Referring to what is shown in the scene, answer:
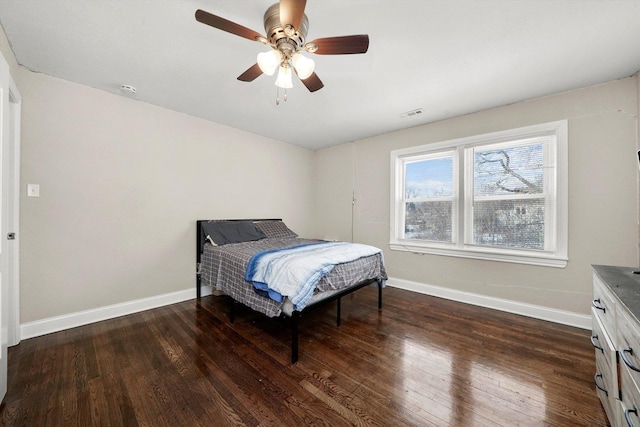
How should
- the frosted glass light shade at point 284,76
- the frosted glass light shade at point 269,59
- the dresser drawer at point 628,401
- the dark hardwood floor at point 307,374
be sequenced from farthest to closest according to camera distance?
the frosted glass light shade at point 284,76 < the frosted glass light shade at point 269,59 < the dark hardwood floor at point 307,374 < the dresser drawer at point 628,401

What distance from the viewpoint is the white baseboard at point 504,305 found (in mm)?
2441

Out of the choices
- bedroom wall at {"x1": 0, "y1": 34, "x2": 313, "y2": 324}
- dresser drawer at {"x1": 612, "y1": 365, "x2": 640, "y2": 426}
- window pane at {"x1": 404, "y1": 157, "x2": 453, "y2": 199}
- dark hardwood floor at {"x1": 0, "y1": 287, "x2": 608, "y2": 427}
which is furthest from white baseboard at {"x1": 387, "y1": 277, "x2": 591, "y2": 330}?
bedroom wall at {"x1": 0, "y1": 34, "x2": 313, "y2": 324}

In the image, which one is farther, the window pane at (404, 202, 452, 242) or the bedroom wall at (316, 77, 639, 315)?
the window pane at (404, 202, 452, 242)

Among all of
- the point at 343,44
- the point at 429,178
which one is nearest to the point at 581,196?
the point at 429,178

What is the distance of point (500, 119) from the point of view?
2.87 m

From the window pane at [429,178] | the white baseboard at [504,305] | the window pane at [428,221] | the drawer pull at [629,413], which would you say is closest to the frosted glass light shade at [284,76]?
the drawer pull at [629,413]

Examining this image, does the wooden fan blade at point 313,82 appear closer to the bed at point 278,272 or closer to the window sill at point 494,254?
the bed at point 278,272

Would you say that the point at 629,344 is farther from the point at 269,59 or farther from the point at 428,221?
the point at 428,221

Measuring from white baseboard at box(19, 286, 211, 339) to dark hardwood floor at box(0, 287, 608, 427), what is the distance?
0.09m

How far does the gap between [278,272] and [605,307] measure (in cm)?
208

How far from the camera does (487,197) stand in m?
2.99

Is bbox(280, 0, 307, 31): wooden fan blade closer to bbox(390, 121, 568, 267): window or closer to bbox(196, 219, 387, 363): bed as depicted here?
bbox(196, 219, 387, 363): bed

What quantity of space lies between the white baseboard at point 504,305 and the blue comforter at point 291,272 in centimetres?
→ 164

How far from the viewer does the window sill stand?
257cm
